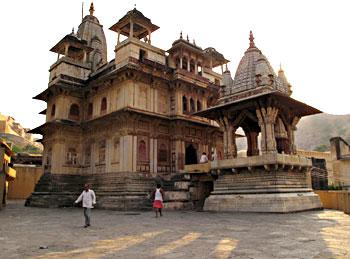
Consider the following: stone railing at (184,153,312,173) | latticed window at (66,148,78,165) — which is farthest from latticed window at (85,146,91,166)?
stone railing at (184,153,312,173)

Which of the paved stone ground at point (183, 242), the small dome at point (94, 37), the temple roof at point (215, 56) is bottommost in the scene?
the paved stone ground at point (183, 242)

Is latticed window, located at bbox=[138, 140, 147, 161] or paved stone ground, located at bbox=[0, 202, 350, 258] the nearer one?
paved stone ground, located at bbox=[0, 202, 350, 258]

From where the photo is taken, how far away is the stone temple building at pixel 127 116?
2230cm

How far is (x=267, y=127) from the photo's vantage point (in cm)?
1773

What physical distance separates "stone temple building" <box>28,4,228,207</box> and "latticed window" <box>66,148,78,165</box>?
9 cm

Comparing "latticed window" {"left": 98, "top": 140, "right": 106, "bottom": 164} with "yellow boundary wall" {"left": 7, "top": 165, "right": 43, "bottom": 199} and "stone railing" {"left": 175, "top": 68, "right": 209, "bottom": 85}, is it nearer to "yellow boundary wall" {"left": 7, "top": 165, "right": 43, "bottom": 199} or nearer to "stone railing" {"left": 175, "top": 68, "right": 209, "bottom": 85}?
"stone railing" {"left": 175, "top": 68, "right": 209, "bottom": 85}

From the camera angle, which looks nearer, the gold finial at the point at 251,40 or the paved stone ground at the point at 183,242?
the paved stone ground at the point at 183,242

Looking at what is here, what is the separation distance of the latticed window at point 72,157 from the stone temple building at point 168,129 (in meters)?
0.08

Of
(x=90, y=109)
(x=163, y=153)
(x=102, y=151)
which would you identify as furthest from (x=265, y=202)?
(x=90, y=109)

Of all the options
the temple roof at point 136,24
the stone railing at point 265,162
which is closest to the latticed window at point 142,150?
the stone railing at point 265,162

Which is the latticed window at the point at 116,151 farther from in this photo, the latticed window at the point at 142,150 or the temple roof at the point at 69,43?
the temple roof at the point at 69,43

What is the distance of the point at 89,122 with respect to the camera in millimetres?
25484

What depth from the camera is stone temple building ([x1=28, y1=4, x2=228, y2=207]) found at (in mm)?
22297

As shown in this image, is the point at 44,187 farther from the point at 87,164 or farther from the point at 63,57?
the point at 63,57
